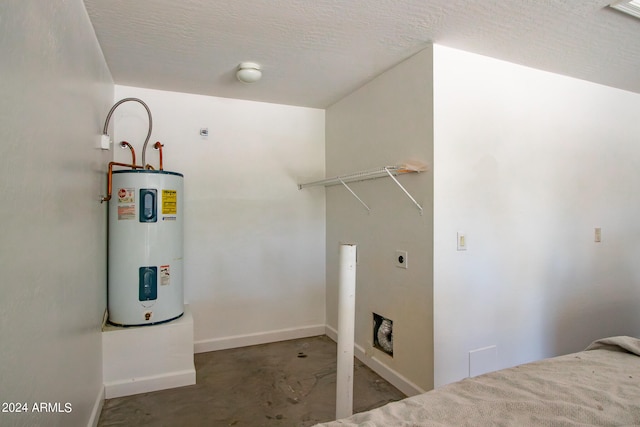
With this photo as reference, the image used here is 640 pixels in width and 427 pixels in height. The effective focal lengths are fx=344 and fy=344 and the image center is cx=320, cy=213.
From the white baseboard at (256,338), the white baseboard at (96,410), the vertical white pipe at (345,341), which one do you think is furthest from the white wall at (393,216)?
the white baseboard at (96,410)

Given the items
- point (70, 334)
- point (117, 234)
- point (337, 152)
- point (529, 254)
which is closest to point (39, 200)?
point (70, 334)

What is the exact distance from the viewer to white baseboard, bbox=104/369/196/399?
243cm

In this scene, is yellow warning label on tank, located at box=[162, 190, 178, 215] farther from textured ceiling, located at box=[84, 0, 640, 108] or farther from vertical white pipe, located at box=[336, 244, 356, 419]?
vertical white pipe, located at box=[336, 244, 356, 419]

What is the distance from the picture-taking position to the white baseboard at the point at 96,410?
77.7 inches

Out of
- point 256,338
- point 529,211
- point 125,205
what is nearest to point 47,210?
point 125,205

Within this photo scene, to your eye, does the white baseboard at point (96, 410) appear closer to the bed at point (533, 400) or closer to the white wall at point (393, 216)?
→ the bed at point (533, 400)

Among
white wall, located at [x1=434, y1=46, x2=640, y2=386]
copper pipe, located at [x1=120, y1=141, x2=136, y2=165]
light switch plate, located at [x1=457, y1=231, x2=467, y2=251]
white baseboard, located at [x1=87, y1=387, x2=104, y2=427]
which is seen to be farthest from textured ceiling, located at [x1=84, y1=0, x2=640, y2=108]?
white baseboard, located at [x1=87, y1=387, x2=104, y2=427]

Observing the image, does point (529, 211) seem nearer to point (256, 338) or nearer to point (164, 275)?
point (256, 338)

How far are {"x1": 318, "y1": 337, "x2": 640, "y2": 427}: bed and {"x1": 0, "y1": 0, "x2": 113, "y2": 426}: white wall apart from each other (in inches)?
37.9

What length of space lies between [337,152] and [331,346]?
6.32 feet

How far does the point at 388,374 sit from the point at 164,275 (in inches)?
73.6

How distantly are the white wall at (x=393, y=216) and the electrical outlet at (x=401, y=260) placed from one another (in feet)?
0.12

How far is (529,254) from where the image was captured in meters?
2.63

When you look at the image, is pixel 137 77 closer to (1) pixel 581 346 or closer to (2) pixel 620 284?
(1) pixel 581 346
